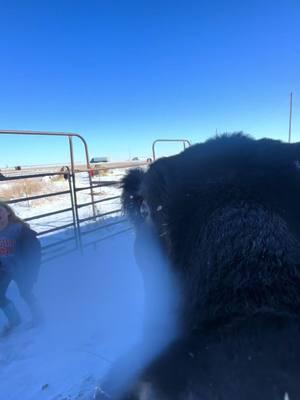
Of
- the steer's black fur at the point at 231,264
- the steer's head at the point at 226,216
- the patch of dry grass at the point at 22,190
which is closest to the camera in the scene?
the steer's black fur at the point at 231,264

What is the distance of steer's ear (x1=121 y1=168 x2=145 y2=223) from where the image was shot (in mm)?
2199

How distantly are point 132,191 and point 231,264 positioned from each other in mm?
1314

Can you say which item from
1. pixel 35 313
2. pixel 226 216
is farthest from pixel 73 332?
pixel 226 216

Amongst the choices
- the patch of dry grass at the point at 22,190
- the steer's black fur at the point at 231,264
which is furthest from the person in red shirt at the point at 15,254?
the patch of dry grass at the point at 22,190

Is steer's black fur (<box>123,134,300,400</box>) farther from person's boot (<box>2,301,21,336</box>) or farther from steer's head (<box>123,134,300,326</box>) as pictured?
person's boot (<box>2,301,21,336</box>)

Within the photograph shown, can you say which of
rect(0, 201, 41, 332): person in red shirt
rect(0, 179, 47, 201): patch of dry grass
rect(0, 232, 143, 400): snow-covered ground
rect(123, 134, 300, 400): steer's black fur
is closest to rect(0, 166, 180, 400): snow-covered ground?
rect(0, 232, 143, 400): snow-covered ground

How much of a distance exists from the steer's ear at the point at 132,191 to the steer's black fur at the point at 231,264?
392 millimetres

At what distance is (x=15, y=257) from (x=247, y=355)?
3.13m

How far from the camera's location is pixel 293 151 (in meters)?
1.56

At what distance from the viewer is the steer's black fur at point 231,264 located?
2.54 feet

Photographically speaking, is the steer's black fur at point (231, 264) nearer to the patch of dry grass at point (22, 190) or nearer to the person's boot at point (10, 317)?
the person's boot at point (10, 317)

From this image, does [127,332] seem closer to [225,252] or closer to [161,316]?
[161,316]

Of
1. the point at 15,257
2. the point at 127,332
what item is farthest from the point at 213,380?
the point at 15,257

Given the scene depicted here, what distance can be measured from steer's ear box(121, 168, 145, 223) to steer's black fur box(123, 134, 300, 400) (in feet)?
1.29
